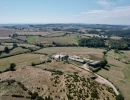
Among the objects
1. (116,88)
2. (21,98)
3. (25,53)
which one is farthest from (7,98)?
(25,53)

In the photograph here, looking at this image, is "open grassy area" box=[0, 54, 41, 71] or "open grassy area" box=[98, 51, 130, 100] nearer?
"open grassy area" box=[98, 51, 130, 100]

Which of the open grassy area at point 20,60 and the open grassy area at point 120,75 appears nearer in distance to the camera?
the open grassy area at point 120,75

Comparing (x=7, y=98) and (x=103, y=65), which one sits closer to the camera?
(x=7, y=98)

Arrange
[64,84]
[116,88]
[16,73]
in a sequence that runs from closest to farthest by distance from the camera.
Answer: [64,84], [116,88], [16,73]

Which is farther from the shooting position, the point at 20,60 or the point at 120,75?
the point at 20,60

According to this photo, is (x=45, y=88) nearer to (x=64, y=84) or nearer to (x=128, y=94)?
(x=64, y=84)

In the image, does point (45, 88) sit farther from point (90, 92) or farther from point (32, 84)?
point (90, 92)

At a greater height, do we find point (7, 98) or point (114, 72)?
point (7, 98)

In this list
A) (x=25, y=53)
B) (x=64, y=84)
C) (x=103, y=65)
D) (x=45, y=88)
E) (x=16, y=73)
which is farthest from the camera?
(x=25, y=53)

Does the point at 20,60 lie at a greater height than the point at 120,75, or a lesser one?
greater

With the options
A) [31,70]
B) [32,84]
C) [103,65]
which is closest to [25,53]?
[31,70]
